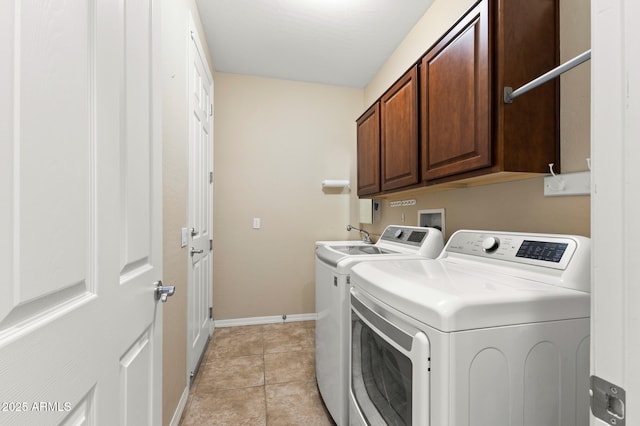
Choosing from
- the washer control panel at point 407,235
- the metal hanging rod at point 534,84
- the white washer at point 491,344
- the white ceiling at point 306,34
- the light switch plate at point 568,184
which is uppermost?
the white ceiling at point 306,34

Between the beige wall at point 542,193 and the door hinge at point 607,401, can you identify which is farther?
the beige wall at point 542,193

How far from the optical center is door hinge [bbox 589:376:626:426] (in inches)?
14.3

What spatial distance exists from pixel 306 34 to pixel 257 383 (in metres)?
2.74

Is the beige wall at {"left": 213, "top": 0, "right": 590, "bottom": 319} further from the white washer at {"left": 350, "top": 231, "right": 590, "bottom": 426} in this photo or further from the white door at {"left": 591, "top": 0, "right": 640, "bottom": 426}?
the white door at {"left": 591, "top": 0, "right": 640, "bottom": 426}

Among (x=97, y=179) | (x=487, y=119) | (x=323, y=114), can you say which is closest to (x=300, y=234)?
(x=323, y=114)

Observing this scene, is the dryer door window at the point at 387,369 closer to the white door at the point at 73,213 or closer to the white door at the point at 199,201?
the white door at the point at 73,213

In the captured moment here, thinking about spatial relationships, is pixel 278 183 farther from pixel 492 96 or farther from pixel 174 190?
pixel 492 96

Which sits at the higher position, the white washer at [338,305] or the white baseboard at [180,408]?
the white washer at [338,305]

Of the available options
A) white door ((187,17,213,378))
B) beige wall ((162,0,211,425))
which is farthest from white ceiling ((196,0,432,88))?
beige wall ((162,0,211,425))

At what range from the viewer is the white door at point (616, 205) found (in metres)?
0.35

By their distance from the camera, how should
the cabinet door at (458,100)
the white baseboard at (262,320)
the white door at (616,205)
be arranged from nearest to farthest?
the white door at (616,205), the cabinet door at (458,100), the white baseboard at (262,320)

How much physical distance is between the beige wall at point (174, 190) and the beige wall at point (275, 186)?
110cm

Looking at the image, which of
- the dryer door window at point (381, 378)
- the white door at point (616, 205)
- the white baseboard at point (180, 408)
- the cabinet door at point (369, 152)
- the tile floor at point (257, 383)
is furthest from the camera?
the cabinet door at point (369, 152)

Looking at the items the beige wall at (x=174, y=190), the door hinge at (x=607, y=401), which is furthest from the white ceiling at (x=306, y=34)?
the door hinge at (x=607, y=401)
